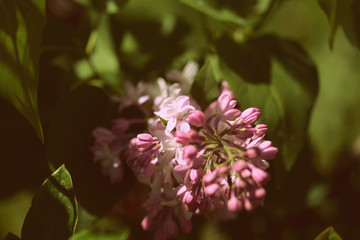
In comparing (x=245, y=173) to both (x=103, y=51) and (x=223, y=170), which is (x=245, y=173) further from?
(x=103, y=51)

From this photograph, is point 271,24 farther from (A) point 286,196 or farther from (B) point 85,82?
(B) point 85,82

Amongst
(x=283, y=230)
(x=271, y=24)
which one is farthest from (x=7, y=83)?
(x=271, y=24)

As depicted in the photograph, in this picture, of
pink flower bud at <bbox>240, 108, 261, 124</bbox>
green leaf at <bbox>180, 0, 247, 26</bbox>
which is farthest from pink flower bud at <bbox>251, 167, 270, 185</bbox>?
green leaf at <bbox>180, 0, 247, 26</bbox>

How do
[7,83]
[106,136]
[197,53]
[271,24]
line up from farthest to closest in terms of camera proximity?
[271,24] → [197,53] → [106,136] → [7,83]

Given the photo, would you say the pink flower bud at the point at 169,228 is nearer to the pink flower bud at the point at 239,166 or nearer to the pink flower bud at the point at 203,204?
the pink flower bud at the point at 203,204

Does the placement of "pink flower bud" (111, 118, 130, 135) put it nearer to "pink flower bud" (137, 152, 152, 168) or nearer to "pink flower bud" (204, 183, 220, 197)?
"pink flower bud" (137, 152, 152, 168)

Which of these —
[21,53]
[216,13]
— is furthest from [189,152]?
[216,13]
